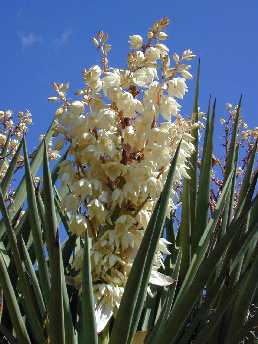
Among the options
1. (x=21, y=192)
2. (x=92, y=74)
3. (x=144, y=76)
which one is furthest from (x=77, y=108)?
(x=21, y=192)

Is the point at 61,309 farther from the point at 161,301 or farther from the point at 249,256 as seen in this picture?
the point at 249,256

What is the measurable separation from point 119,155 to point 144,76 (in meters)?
0.27

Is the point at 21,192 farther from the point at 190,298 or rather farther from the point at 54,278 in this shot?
the point at 190,298

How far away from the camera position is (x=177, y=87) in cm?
196

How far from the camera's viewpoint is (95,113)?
6.23 feet

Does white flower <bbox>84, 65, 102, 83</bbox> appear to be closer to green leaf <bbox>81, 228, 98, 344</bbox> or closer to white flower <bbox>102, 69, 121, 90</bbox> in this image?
white flower <bbox>102, 69, 121, 90</bbox>

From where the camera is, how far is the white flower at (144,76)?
76.5 inches

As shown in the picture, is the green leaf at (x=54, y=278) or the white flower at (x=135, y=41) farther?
the white flower at (x=135, y=41)

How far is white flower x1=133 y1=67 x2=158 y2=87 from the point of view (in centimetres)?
194

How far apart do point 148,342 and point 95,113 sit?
0.70 m

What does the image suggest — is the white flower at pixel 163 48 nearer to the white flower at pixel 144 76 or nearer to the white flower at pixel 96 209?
the white flower at pixel 144 76

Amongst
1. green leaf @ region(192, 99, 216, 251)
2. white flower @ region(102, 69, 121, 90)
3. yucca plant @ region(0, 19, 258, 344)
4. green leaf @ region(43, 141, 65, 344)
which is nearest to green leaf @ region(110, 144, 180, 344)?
yucca plant @ region(0, 19, 258, 344)

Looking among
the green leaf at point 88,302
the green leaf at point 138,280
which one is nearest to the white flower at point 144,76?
A: the green leaf at point 138,280

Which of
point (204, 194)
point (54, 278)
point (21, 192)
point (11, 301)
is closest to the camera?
point (54, 278)
